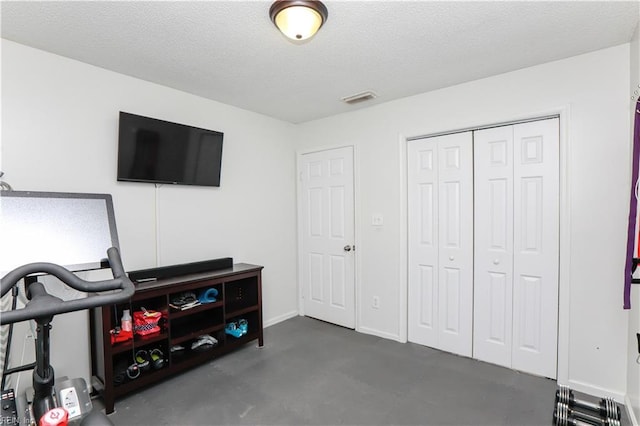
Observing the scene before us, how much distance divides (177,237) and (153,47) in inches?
62.5

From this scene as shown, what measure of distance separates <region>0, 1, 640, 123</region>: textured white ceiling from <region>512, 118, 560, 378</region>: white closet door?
0.66 m

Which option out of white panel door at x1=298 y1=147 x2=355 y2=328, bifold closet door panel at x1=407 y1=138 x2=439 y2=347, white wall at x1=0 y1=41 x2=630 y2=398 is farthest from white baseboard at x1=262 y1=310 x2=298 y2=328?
bifold closet door panel at x1=407 y1=138 x2=439 y2=347

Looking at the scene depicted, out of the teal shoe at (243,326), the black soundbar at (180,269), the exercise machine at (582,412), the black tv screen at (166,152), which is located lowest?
the exercise machine at (582,412)

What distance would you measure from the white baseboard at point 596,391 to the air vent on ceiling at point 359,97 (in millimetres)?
2885

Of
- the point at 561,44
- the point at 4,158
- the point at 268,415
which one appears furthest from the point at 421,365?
the point at 4,158

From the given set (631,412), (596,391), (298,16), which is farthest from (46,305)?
(596,391)

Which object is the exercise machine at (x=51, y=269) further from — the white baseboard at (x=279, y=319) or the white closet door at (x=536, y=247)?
the white closet door at (x=536, y=247)

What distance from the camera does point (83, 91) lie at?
2.45 metres

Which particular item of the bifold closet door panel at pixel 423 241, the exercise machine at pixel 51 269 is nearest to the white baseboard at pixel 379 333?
the bifold closet door panel at pixel 423 241

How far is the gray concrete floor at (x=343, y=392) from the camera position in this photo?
7.01ft

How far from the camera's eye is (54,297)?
102 centimetres

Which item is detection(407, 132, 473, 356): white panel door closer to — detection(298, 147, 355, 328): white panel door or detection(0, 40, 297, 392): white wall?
detection(298, 147, 355, 328): white panel door

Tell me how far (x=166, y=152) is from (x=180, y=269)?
1.03m

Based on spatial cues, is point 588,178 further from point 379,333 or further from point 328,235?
point 328,235
